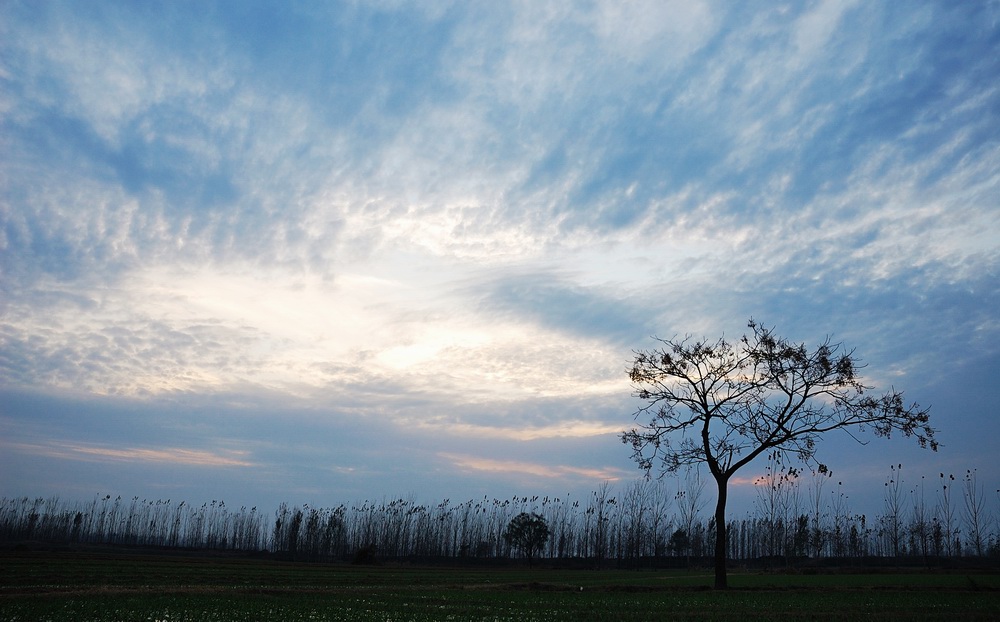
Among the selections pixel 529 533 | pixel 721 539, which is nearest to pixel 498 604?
pixel 721 539

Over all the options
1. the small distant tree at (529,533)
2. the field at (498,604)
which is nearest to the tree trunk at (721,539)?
the field at (498,604)

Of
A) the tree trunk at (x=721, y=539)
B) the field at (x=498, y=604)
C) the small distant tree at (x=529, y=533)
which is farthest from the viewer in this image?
the small distant tree at (x=529, y=533)

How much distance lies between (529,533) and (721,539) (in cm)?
5377

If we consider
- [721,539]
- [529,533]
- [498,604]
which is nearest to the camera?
[498,604]

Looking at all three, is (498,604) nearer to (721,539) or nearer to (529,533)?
(721,539)

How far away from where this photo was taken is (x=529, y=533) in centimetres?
7650

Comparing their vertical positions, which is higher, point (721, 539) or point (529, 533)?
point (721, 539)

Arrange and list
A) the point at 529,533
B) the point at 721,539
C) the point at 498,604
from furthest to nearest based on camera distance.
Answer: the point at 529,533 → the point at 721,539 → the point at 498,604

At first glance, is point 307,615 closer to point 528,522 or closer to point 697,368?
point 697,368

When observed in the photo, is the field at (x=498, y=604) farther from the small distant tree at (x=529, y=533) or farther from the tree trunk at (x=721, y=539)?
the small distant tree at (x=529, y=533)

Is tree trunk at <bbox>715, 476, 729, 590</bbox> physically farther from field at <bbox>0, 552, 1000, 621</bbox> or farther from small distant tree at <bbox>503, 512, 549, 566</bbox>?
small distant tree at <bbox>503, 512, 549, 566</bbox>

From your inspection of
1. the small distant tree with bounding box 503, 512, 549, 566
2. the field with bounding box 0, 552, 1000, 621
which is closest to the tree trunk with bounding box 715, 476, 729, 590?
the field with bounding box 0, 552, 1000, 621

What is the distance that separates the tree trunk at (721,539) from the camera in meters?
25.2

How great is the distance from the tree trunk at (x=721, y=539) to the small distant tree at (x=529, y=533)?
53.0 meters
